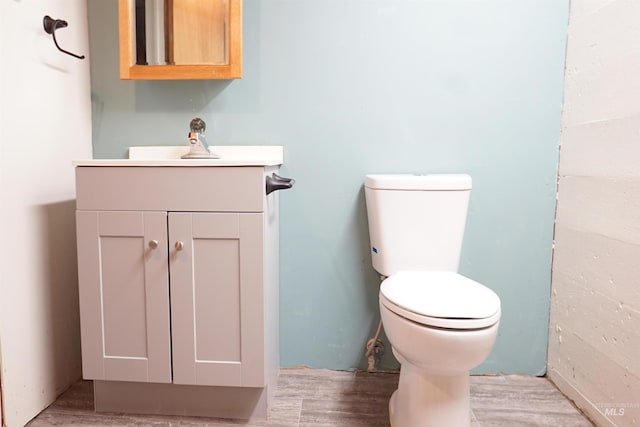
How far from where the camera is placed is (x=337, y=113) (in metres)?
1.53

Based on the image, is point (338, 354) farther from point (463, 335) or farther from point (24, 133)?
point (24, 133)

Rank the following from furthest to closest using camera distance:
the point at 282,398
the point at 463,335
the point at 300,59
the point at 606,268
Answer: the point at 300,59, the point at 282,398, the point at 606,268, the point at 463,335

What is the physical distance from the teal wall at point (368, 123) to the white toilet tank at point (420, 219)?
0.53 feet

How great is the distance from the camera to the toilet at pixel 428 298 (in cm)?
100

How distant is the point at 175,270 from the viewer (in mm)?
1191

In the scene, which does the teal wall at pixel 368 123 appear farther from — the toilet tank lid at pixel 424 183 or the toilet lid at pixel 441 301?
the toilet lid at pixel 441 301

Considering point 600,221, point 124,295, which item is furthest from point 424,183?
point 124,295

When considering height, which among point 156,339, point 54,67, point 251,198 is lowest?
point 156,339

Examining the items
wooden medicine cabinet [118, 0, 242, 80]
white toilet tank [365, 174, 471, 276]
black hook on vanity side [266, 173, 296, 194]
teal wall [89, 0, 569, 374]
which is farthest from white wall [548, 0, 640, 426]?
wooden medicine cabinet [118, 0, 242, 80]

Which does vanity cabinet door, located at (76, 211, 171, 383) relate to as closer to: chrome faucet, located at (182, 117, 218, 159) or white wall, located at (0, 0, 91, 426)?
white wall, located at (0, 0, 91, 426)

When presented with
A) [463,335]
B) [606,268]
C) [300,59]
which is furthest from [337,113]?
[606,268]

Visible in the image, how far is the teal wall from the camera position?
1.49 metres

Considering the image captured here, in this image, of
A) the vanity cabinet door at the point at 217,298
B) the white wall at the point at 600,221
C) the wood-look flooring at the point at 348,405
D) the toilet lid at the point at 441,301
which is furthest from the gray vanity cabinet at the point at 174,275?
the white wall at the point at 600,221

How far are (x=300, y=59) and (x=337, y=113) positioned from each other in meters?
0.24
